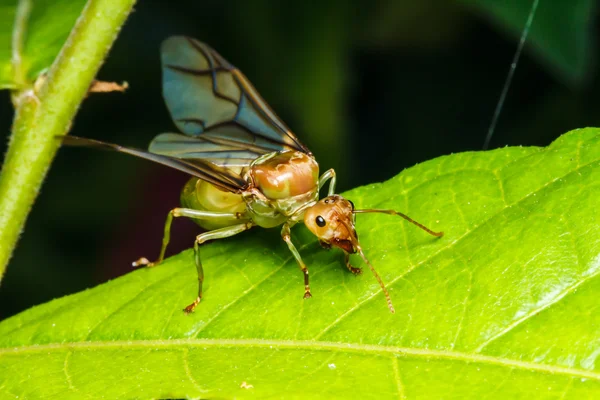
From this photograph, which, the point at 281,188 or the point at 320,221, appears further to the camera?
the point at 281,188

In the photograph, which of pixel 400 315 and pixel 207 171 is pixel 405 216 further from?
Answer: pixel 207 171

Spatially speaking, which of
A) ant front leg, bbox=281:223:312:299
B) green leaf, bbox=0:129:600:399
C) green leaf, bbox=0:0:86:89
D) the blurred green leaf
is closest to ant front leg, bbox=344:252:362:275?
green leaf, bbox=0:129:600:399

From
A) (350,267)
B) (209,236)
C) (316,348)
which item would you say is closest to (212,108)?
(209,236)

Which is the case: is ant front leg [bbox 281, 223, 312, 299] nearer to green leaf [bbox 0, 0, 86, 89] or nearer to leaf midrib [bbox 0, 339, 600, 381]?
leaf midrib [bbox 0, 339, 600, 381]

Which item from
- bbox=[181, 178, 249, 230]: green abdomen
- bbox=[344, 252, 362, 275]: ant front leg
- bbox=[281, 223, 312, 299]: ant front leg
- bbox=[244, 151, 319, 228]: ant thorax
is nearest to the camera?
bbox=[281, 223, 312, 299]: ant front leg

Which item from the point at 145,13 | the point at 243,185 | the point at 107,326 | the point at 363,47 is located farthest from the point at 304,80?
the point at 107,326

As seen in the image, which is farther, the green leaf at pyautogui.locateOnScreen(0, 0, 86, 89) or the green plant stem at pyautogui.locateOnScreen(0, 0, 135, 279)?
the green leaf at pyautogui.locateOnScreen(0, 0, 86, 89)
